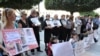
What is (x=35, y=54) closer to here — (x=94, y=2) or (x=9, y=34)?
Result: (x=9, y=34)

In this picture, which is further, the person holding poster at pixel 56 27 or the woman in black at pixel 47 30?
the person holding poster at pixel 56 27

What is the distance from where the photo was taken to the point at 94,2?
36.8m

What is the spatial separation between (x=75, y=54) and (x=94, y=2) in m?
27.8

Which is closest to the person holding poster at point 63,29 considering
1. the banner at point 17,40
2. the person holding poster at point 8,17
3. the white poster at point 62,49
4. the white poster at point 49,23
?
the white poster at point 49,23

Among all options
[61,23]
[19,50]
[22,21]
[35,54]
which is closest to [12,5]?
[61,23]

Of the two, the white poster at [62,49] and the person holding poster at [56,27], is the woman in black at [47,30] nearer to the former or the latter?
the person holding poster at [56,27]

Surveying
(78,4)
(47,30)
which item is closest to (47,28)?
(47,30)

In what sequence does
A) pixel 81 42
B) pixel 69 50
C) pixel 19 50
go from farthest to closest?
pixel 81 42 < pixel 69 50 < pixel 19 50

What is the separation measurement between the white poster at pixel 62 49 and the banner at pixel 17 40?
1006 millimetres

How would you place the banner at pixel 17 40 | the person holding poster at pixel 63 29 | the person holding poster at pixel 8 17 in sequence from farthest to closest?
the person holding poster at pixel 63 29
the banner at pixel 17 40
the person holding poster at pixel 8 17

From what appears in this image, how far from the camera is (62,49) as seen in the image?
27.7ft

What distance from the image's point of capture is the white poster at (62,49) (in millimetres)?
7949

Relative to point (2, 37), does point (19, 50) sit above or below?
below

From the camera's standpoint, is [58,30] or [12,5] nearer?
[58,30]
